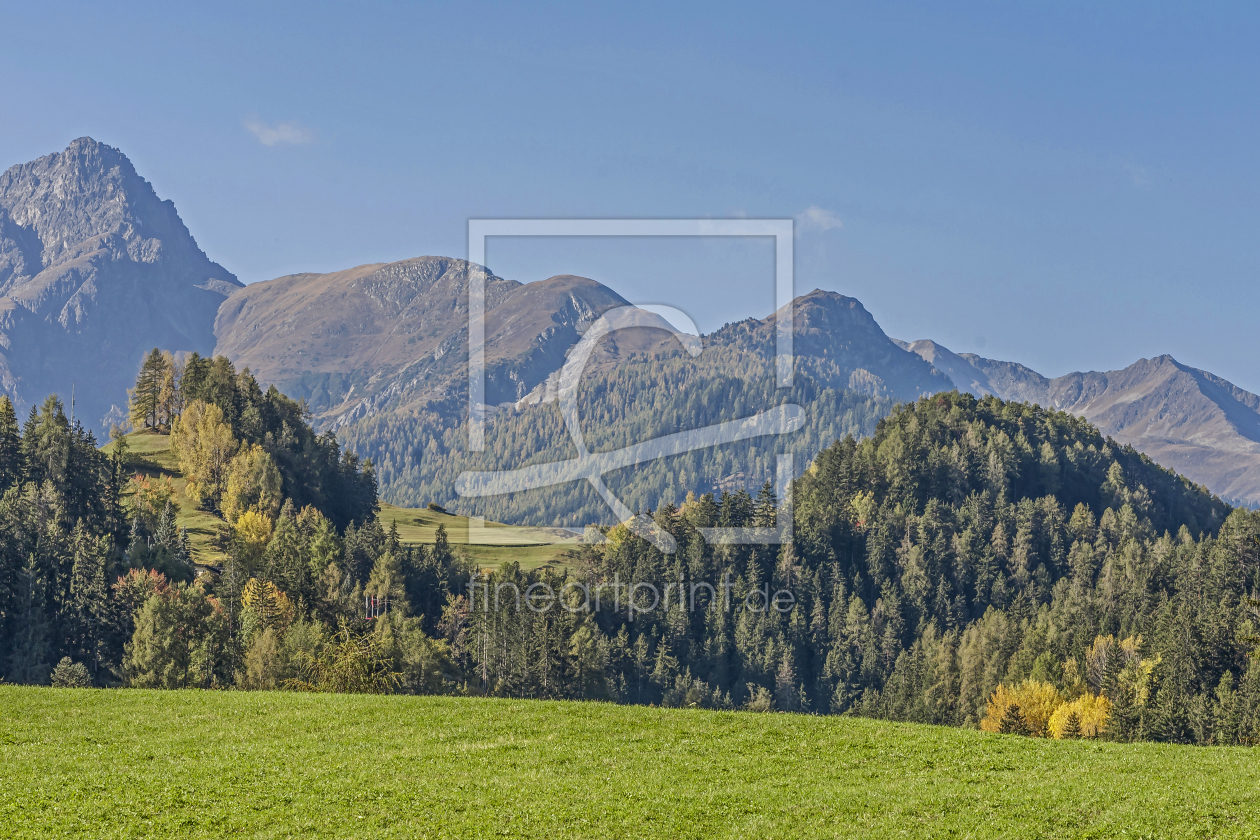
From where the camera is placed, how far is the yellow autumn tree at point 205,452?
614 feet

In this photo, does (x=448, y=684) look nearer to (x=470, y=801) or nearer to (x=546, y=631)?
(x=546, y=631)

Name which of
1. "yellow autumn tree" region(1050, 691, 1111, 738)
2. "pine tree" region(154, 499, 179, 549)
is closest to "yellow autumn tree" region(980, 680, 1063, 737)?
"yellow autumn tree" region(1050, 691, 1111, 738)

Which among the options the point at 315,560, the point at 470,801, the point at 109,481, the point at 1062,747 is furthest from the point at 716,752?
the point at 109,481

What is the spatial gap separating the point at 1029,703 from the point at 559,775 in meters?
137

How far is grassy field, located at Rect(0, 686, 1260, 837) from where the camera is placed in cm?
3192

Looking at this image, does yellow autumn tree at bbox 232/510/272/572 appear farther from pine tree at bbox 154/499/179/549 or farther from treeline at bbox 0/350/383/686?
pine tree at bbox 154/499/179/549

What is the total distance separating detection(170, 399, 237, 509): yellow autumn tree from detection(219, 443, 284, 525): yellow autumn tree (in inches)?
70.0

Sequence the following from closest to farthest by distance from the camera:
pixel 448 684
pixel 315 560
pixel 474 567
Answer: pixel 448 684, pixel 315 560, pixel 474 567

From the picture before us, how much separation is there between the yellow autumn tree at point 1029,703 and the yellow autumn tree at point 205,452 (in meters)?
122

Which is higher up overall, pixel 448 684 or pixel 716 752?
pixel 716 752

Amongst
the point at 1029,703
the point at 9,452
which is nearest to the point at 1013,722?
the point at 1029,703

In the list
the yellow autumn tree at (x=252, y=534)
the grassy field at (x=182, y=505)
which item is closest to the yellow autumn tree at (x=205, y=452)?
the grassy field at (x=182, y=505)

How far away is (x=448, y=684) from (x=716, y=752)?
101727 millimetres

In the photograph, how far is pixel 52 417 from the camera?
170625mm
